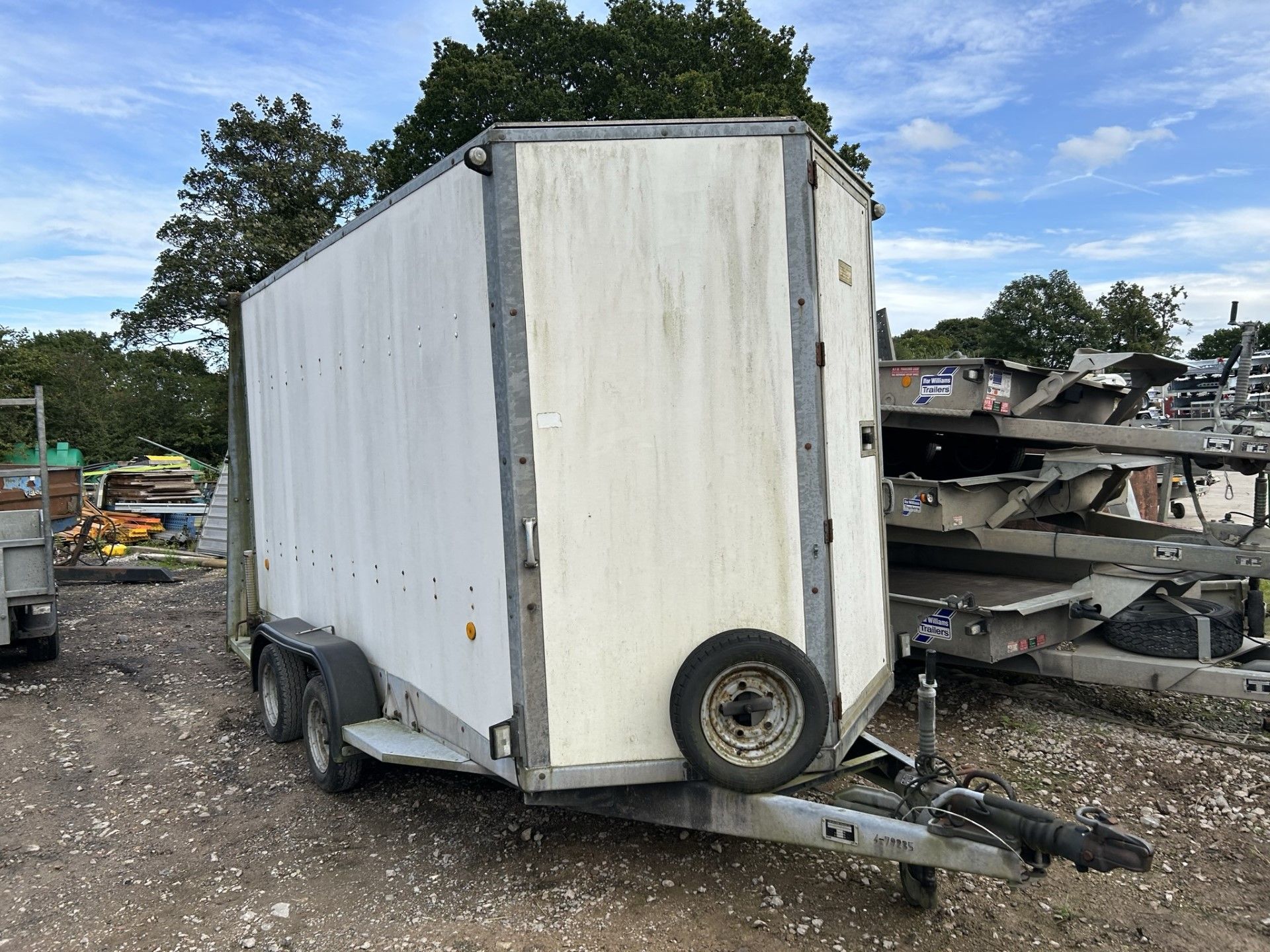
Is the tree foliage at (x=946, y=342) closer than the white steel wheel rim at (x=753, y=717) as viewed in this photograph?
No

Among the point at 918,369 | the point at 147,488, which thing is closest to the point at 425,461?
the point at 918,369

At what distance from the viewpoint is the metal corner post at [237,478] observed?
6.68 meters

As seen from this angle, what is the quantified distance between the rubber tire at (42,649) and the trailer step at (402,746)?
213 inches

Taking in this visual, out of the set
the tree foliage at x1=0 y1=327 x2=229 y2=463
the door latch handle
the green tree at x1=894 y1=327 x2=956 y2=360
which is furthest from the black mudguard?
the green tree at x1=894 y1=327 x2=956 y2=360

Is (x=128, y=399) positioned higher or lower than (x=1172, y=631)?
higher

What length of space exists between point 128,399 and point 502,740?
36.9 meters

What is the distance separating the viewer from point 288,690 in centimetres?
563

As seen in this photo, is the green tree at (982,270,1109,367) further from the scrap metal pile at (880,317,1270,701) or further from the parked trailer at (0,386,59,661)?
the parked trailer at (0,386,59,661)

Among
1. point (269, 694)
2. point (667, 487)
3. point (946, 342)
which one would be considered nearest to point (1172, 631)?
point (667, 487)

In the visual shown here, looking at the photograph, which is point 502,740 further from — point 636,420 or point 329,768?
point 329,768

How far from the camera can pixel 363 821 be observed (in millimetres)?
4656

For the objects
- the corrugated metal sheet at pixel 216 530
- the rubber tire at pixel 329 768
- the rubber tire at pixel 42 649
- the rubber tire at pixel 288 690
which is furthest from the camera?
the corrugated metal sheet at pixel 216 530

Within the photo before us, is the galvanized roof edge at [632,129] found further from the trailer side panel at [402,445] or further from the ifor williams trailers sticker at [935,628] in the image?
the ifor williams trailers sticker at [935,628]

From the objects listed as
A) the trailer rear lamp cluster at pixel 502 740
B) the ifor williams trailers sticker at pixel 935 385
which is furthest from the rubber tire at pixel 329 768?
the ifor williams trailers sticker at pixel 935 385
